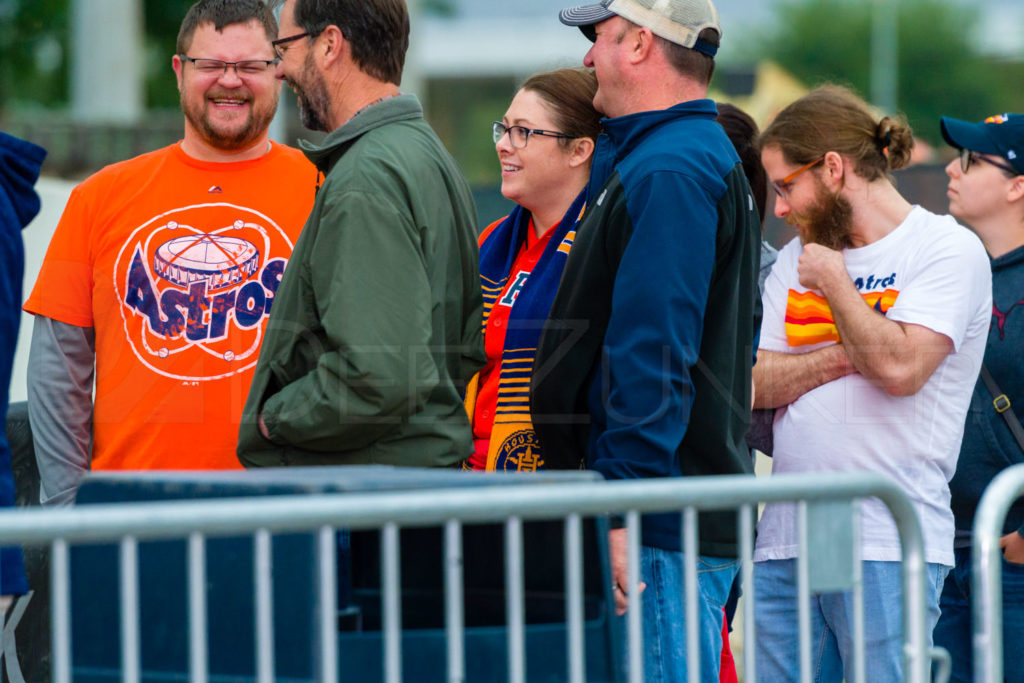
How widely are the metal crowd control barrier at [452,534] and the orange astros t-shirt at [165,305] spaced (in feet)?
3.95

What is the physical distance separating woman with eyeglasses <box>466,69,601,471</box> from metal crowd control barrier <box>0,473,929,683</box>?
99 cm

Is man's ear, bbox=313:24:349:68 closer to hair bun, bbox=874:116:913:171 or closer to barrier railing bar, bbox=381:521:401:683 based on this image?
barrier railing bar, bbox=381:521:401:683

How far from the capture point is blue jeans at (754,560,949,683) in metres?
3.10

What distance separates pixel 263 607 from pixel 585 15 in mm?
1733

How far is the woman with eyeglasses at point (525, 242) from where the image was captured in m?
3.18

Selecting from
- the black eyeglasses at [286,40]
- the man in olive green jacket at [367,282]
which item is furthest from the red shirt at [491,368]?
the black eyeglasses at [286,40]

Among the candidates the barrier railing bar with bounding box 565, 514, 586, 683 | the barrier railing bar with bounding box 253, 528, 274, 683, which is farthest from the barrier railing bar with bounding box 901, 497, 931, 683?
the barrier railing bar with bounding box 253, 528, 274, 683

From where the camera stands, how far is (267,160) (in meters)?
3.60

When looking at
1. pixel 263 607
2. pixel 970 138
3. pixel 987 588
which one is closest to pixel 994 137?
pixel 970 138

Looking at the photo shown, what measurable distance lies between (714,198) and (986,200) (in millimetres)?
1342

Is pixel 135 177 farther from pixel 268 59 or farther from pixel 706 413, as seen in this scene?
pixel 706 413

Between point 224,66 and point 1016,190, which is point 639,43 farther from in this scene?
point 1016,190

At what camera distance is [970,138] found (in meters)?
3.67

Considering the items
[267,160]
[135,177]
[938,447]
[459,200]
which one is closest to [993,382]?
[938,447]
